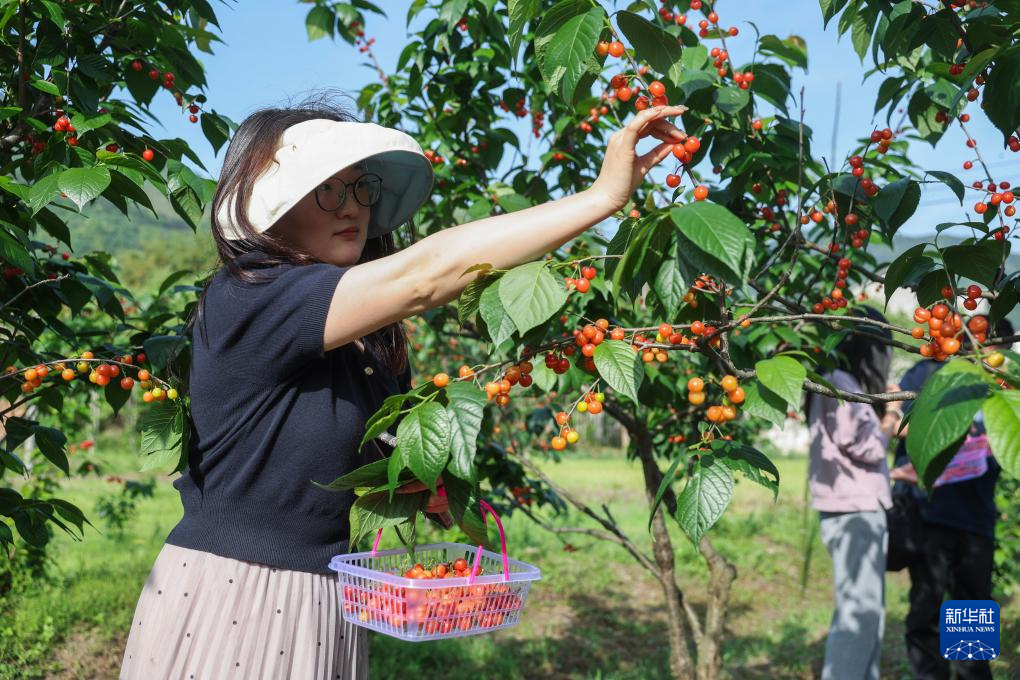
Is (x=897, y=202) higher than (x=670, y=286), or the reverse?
(x=897, y=202)

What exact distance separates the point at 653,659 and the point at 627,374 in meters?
4.16

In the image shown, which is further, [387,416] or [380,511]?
[380,511]

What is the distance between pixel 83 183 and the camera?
1661 mm

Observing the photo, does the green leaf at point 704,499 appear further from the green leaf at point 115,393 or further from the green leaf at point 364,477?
the green leaf at point 115,393

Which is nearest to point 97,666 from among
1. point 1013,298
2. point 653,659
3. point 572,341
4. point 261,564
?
point 653,659

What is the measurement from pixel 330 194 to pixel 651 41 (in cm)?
66

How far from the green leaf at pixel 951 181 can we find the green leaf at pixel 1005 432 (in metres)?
1.11

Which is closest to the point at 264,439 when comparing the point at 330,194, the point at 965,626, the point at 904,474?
the point at 330,194

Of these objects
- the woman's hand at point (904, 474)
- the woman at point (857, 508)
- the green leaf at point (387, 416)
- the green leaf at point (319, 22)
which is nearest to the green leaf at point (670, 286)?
the green leaf at point (387, 416)

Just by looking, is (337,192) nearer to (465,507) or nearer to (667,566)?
(465,507)

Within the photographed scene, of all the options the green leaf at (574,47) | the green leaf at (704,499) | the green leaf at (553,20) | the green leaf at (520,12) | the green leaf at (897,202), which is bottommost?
the green leaf at (704,499)

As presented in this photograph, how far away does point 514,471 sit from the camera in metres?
3.42

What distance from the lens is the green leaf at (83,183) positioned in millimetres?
1627

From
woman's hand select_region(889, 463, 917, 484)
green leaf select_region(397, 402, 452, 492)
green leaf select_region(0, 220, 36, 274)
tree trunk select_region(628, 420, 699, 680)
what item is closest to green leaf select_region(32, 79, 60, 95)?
green leaf select_region(0, 220, 36, 274)
